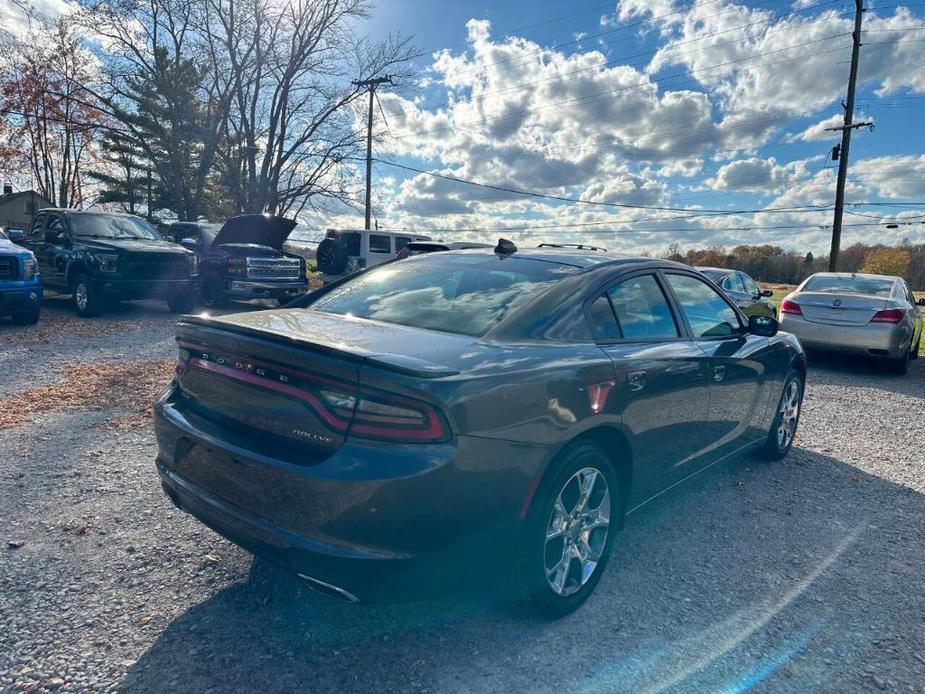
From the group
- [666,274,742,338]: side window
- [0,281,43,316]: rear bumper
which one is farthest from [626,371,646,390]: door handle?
[0,281,43,316]: rear bumper

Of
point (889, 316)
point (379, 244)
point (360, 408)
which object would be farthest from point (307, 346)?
point (379, 244)

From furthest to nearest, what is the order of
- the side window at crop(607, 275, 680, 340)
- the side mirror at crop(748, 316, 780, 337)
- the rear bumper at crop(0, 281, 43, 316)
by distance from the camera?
the rear bumper at crop(0, 281, 43, 316) → the side mirror at crop(748, 316, 780, 337) → the side window at crop(607, 275, 680, 340)

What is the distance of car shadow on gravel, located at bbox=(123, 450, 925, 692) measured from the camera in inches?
86.1

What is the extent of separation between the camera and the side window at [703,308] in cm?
356

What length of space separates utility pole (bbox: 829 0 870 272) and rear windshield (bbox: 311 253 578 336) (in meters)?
20.6

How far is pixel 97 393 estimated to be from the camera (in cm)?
575

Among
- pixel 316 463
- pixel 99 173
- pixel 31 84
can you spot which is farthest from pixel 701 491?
pixel 99 173

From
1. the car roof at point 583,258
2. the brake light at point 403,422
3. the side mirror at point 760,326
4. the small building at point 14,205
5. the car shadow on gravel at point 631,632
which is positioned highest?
the small building at point 14,205

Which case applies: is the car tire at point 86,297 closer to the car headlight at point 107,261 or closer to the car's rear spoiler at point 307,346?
the car headlight at point 107,261

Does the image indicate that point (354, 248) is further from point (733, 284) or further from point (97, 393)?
point (97, 393)

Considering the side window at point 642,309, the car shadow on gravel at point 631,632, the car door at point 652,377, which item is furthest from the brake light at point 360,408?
the side window at point 642,309

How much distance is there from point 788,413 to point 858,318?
182 inches

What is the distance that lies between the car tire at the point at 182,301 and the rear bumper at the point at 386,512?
10.4 meters

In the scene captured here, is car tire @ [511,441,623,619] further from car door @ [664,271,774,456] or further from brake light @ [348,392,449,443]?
car door @ [664,271,774,456]
